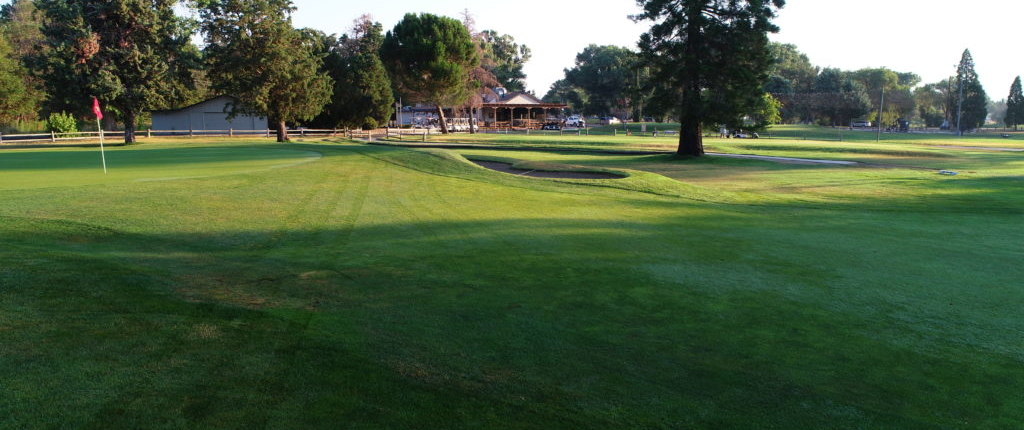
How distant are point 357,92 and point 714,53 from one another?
142 feet

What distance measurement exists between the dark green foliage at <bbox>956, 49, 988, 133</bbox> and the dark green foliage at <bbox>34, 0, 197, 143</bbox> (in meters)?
108

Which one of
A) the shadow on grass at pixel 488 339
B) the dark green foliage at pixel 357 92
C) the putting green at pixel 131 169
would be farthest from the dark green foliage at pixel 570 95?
the shadow on grass at pixel 488 339

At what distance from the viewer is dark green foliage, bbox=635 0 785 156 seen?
31578 millimetres

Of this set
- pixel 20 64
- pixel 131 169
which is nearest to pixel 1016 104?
pixel 131 169

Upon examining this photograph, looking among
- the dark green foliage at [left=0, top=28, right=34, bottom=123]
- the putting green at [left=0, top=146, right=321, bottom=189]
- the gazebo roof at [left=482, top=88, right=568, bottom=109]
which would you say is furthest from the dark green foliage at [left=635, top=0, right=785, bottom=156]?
the dark green foliage at [left=0, top=28, right=34, bottom=123]

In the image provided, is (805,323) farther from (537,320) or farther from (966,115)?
(966,115)

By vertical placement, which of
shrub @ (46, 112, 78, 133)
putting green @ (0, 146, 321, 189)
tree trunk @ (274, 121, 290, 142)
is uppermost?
shrub @ (46, 112, 78, 133)

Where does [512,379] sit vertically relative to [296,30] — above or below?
below

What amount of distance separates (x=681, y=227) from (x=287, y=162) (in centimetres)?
1572

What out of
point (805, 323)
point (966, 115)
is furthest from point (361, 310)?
point (966, 115)

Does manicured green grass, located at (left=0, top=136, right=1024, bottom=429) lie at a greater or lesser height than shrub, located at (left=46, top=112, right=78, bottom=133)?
lesser

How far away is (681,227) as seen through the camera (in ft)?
35.0

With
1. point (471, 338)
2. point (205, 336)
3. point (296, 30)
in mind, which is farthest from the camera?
point (296, 30)

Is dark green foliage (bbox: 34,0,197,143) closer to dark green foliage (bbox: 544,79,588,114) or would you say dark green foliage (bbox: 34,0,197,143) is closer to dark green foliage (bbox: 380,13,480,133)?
dark green foliage (bbox: 380,13,480,133)
